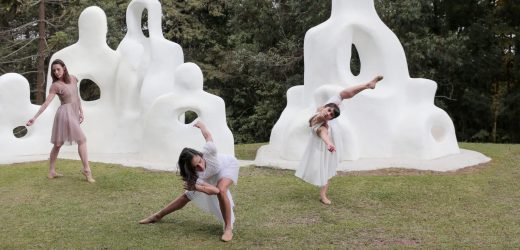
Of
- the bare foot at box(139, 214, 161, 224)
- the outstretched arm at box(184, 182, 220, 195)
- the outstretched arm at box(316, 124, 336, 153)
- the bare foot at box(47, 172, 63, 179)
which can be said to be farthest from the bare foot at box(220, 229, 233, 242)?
the bare foot at box(47, 172, 63, 179)

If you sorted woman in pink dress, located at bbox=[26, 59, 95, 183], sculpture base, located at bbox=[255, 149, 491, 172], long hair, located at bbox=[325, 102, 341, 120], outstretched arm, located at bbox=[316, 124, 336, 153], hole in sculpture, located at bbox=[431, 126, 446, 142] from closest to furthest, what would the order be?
outstretched arm, located at bbox=[316, 124, 336, 153] → long hair, located at bbox=[325, 102, 341, 120] → woman in pink dress, located at bbox=[26, 59, 95, 183] → sculpture base, located at bbox=[255, 149, 491, 172] → hole in sculpture, located at bbox=[431, 126, 446, 142]

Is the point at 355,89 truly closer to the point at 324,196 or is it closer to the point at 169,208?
the point at 324,196

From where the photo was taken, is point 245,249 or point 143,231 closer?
point 245,249

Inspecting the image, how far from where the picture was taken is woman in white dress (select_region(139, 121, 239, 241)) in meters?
5.42

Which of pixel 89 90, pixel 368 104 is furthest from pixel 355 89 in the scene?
pixel 89 90

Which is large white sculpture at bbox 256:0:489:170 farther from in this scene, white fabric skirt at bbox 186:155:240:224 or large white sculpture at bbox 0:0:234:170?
white fabric skirt at bbox 186:155:240:224

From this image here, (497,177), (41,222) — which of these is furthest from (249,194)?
(497,177)

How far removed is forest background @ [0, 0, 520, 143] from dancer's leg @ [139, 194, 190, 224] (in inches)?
519

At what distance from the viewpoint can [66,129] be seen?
8266mm

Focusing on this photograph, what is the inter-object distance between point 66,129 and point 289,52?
13.2 meters

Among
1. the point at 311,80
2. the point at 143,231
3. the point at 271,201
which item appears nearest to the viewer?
the point at 143,231

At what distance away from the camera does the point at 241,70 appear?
819 inches

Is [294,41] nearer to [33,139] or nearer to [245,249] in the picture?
[33,139]

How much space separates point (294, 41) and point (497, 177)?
1209cm
